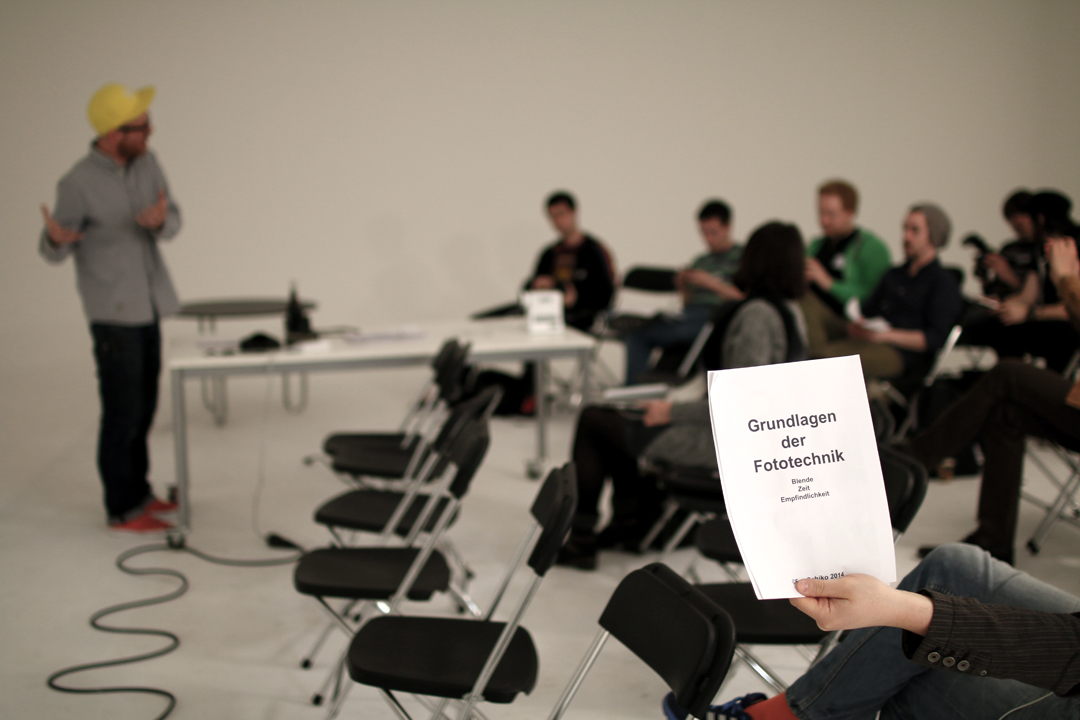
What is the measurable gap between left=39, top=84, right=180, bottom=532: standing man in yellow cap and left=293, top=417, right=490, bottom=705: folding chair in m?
1.49

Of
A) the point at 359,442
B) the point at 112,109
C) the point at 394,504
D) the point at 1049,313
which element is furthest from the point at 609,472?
the point at 1049,313

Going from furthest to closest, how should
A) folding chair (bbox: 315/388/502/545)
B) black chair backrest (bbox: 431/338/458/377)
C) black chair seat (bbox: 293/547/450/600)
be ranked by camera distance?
black chair backrest (bbox: 431/338/458/377), folding chair (bbox: 315/388/502/545), black chair seat (bbox: 293/547/450/600)

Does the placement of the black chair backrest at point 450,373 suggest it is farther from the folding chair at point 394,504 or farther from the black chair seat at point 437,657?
the black chair seat at point 437,657

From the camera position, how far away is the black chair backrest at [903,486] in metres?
1.76

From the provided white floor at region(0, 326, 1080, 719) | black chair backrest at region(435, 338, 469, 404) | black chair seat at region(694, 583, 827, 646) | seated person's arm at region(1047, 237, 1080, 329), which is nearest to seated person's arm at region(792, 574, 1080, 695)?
black chair seat at region(694, 583, 827, 646)

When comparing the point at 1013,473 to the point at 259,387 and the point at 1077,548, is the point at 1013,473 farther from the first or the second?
the point at 259,387

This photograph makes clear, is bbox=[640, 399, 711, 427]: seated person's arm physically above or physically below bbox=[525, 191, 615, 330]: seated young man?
below

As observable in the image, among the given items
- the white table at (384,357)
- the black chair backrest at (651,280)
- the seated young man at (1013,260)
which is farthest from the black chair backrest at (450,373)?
the seated young man at (1013,260)

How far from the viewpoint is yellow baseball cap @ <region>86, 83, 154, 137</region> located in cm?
304

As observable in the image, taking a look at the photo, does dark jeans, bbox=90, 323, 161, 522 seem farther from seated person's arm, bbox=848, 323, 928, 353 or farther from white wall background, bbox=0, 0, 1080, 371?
white wall background, bbox=0, 0, 1080, 371

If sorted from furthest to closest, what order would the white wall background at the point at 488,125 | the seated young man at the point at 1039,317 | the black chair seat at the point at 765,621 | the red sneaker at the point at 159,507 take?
the white wall background at the point at 488,125 → the seated young man at the point at 1039,317 → the red sneaker at the point at 159,507 → the black chair seat at the point at 765,621

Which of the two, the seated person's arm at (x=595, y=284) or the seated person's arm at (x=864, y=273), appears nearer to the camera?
the seated person's arm at (x=864, y=273)

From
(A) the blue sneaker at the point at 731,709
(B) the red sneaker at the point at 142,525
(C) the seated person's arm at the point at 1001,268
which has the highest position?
(C) the seated person's arm at the point at 1001,268

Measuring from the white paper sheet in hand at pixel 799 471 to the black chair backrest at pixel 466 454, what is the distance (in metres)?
1.14
